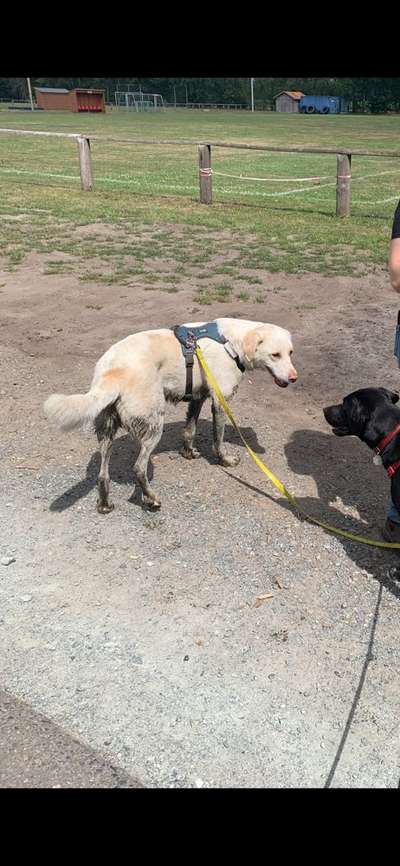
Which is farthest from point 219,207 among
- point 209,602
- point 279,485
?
point 209,602

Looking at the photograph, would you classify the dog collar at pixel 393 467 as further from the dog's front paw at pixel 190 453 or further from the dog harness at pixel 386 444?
the dog's front paw at pixel 190 453

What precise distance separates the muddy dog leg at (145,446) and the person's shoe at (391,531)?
1487 millimetres

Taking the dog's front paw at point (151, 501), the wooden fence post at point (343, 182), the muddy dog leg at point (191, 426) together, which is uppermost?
the wooden fence post at point (343, 182)

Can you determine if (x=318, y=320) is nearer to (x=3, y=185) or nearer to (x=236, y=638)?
(x=236, y=638)

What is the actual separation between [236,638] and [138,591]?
0.65 m

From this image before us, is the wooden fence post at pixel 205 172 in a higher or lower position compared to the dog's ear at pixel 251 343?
higher

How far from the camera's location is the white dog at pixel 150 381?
13.6 ft

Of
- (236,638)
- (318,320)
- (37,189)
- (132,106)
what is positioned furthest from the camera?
(132,106)

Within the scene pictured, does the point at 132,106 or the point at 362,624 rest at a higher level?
the point at 132,106

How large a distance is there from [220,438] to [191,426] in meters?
0.24

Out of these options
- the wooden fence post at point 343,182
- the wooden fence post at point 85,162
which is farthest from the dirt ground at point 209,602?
the wooden fence post at point 85,162

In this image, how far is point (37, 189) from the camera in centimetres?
1823

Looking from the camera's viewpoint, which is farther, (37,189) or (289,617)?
(37,189)

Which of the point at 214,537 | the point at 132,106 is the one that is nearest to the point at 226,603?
the point at 214,537
